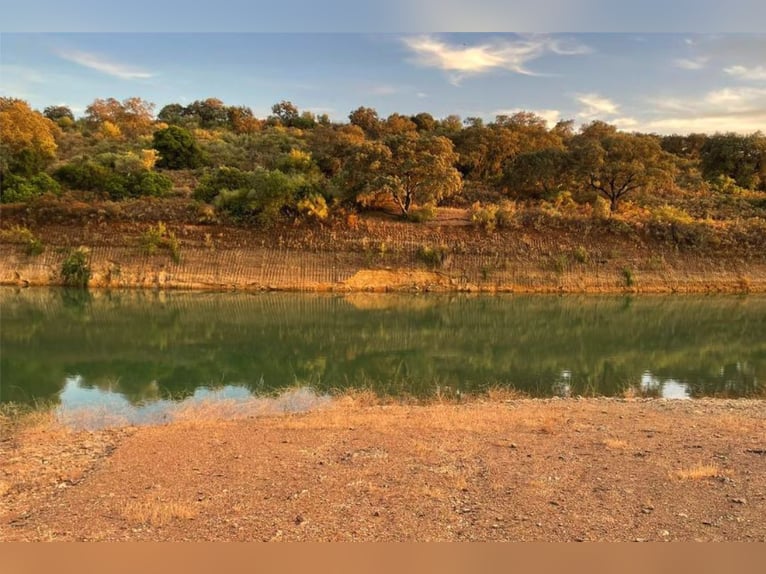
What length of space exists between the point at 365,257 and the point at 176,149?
2519 centimetres

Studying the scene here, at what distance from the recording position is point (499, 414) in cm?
1007

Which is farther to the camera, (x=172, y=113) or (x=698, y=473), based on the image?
(x=172, y=113)

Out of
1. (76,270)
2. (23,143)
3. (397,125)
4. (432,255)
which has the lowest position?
(76,270)

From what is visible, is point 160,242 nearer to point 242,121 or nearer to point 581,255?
point 581,255

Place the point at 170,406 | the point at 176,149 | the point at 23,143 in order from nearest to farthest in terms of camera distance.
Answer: the point at 170,406
the point at 23,143
the point at 176,149

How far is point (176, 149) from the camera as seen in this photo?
47.6 m

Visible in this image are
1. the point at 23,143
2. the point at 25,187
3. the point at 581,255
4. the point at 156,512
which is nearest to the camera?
the point at 156,512

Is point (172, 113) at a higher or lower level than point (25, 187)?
higher

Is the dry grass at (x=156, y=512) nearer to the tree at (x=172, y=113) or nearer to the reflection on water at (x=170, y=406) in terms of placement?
the reflection on water at (x=170, y=406)

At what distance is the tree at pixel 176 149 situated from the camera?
4738cm

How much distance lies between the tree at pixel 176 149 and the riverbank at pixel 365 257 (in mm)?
16777

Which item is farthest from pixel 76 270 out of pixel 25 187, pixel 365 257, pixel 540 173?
pixel 540 173

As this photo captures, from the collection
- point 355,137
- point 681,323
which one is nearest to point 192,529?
point 681,323

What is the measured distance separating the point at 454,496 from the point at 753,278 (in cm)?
3290
